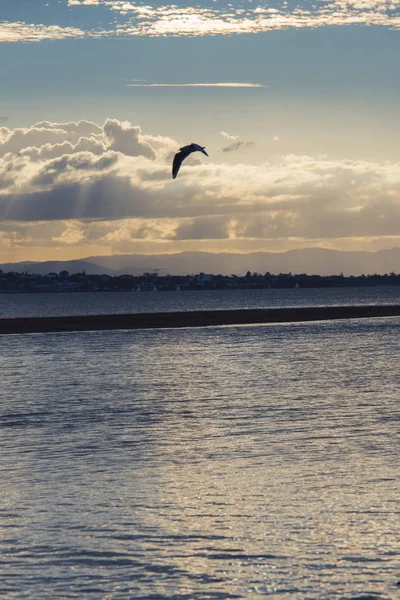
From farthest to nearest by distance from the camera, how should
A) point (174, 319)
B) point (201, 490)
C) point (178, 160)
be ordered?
point (174, 319)
point (178, 160)
point (201, 490)

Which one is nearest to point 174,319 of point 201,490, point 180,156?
point 180,156

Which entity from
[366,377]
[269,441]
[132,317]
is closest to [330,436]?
[269,441]

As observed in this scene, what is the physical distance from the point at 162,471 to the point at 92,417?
1166 centimetres

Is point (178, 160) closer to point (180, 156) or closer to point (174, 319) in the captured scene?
point (180, 156)

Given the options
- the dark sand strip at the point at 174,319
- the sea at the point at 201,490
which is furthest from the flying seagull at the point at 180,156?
the dark sand strip at the point at 174,319

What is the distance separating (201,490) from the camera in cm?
2019

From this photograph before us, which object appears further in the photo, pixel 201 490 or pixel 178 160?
pixel 178 160

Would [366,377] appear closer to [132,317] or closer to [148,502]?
[148,502]

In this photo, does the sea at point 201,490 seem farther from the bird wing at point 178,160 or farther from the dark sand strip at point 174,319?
the dark sand strip at point 174,319

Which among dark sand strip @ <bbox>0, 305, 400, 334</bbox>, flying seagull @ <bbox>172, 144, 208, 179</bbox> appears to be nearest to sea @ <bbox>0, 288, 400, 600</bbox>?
flying seagull @ <bbox>172, 144, 208, 179</bbox>

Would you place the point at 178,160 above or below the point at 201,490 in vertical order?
above

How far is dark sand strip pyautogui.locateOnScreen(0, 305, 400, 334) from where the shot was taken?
116 meters

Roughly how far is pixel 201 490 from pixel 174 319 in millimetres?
112875

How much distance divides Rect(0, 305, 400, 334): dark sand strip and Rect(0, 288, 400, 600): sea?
229 ft
